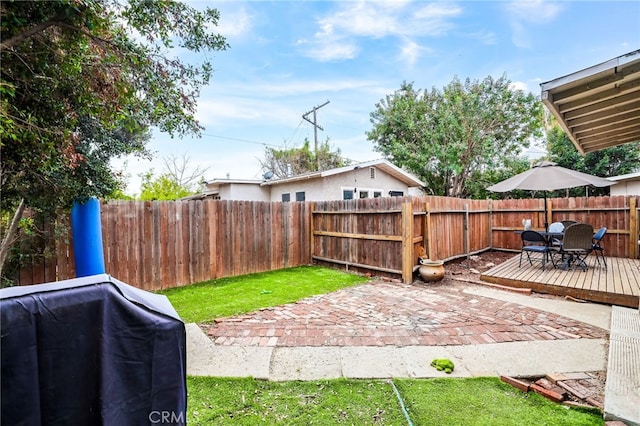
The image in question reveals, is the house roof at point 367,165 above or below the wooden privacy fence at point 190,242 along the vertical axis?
above

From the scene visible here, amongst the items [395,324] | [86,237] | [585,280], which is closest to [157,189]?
[86,237]

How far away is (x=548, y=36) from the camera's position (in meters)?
7.60

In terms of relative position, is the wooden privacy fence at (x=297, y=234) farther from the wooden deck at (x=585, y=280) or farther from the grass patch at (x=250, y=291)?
the wooden deck at (x=585, y=280)

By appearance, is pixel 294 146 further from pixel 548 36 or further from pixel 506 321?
pixel 506 321

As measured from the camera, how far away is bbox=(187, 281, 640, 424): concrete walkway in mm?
2959

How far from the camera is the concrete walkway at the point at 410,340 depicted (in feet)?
9.71

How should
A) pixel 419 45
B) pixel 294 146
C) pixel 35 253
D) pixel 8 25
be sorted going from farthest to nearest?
pixel 294 146
pixel 419 45
pixel 35 253
pixel 8 25

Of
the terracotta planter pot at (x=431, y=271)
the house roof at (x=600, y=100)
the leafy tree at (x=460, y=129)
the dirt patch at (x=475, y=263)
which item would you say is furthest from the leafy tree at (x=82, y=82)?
the leafy tree at (x=460, y=129)

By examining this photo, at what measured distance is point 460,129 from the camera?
14.7 m

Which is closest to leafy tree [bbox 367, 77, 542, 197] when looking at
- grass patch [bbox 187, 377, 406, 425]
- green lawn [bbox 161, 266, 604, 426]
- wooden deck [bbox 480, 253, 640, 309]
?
wooden deck [bbox 480, 253, 640, 309]

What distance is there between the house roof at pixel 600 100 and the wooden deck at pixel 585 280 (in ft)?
8.42

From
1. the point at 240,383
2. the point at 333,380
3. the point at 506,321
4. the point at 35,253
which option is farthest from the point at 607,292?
the point at 35,253

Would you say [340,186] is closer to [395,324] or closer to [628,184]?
[395,324]

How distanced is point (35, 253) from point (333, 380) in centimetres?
513
